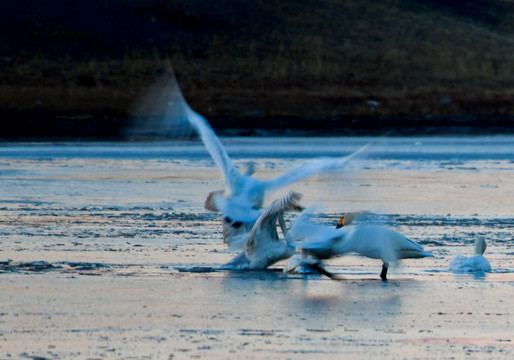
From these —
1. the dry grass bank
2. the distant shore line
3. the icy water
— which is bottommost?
the icy water

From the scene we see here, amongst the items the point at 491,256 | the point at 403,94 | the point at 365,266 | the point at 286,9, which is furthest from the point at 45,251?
the point at 286,9

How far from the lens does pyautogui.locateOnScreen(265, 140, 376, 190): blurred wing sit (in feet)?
31.9

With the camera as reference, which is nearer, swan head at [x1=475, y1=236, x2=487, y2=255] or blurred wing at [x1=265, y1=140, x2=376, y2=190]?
swan head at [x1=475, y1=236, x2=487, y2=255]

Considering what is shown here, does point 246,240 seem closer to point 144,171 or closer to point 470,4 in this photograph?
point 144,171

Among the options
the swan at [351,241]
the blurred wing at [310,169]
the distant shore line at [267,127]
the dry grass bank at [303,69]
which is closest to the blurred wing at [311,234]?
the swan at [351,241]

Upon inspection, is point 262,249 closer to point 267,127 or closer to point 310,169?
point 310,169

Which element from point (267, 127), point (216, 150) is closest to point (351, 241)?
point (216, 150)

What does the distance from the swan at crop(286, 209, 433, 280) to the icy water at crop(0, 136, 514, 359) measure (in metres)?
0.19

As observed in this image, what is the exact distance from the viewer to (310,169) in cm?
982

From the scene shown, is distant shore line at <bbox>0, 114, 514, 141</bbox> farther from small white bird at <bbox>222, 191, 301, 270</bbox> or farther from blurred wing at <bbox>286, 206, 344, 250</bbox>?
blurred wing at <bbox>286, 206, 344, 250</bbox>

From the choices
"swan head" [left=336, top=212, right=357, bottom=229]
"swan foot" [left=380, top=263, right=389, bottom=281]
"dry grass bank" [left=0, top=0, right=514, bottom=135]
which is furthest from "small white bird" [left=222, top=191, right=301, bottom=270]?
"dry grass bank" [left=0, top=0, right=514, bottom=135]

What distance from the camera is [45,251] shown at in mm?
9992

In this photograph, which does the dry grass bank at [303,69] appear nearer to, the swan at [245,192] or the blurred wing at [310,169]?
the swan at [245,192]

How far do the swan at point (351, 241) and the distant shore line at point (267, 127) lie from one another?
18485 millimetres
